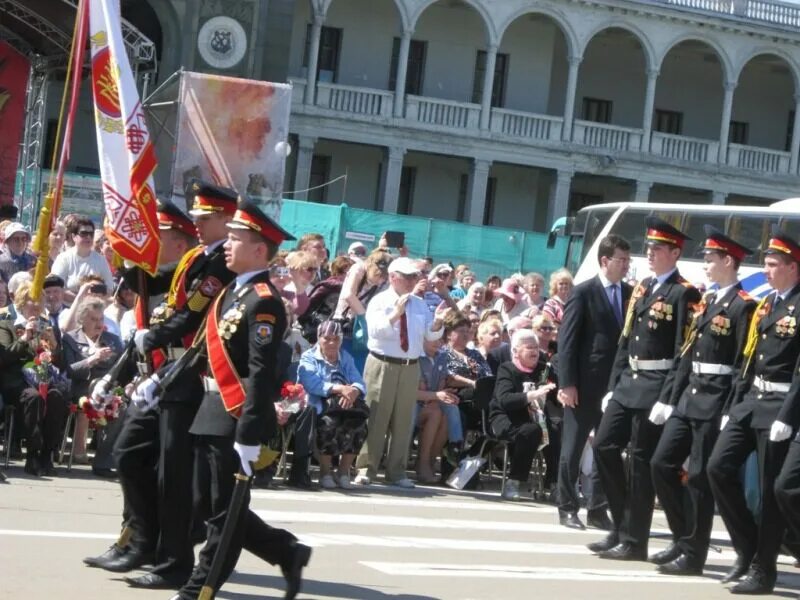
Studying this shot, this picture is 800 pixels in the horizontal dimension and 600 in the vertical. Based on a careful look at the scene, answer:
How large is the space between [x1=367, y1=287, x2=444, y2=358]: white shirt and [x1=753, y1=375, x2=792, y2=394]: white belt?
15.3ft

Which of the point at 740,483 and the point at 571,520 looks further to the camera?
the point at 571,520

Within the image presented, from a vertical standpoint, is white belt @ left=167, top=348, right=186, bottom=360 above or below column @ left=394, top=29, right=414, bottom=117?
below

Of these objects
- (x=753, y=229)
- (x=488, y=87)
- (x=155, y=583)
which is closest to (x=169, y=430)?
(x=155, y=583)

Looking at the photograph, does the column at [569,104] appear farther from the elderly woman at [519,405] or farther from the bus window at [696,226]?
the elderly woman at [519,405]

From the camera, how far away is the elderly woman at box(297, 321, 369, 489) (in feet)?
43.0

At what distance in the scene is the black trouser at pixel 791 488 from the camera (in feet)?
29.2

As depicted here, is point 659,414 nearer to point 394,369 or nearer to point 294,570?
point 294,570

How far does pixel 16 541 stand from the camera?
8891mm

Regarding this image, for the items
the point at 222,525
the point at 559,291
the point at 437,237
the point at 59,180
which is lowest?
the point at 222,525

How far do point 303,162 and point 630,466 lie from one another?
34.0 meters

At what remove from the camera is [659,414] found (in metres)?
9.80

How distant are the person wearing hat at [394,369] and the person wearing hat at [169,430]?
208 inches

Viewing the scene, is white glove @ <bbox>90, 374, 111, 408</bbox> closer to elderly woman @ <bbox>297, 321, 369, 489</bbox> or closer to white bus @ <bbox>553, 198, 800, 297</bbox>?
elderly woman @ <bbox>297, 321, 369, 489</bbox>

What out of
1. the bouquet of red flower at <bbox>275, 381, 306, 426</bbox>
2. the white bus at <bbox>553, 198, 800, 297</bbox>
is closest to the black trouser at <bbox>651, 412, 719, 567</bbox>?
the bouquet of red flower at <bbox>275, 381, 306, 426</bbox>
